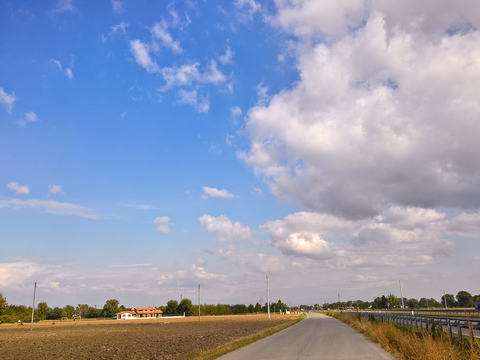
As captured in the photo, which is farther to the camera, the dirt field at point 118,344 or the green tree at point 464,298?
the green tree at point 464,298

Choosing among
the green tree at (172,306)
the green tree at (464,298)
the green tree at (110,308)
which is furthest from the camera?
the green tree at (110,308)

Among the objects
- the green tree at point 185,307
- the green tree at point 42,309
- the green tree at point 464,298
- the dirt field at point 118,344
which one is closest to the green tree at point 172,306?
the green tree at point 185,307

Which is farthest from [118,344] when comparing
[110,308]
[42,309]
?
[42,309]

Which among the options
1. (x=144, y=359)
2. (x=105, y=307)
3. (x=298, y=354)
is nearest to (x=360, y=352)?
(x=298, y=354)

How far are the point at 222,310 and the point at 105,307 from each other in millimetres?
61227

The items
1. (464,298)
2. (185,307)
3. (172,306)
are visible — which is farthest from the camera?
(464,298)

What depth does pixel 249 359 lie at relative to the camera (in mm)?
16359

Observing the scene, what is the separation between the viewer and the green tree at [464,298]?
16288 centimetres

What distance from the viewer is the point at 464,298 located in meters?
168

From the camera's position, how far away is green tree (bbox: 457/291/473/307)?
162875mm

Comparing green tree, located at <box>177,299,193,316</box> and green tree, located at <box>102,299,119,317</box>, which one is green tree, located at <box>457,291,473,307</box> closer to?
green tree, located at <box>177,299,193,316</box>

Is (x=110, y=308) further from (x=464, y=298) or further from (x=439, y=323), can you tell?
(x=439, y=323)

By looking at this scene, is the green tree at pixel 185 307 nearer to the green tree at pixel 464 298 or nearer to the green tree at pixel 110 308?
the green tree at pixel 110 308

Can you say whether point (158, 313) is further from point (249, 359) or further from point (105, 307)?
point (249, 359)
